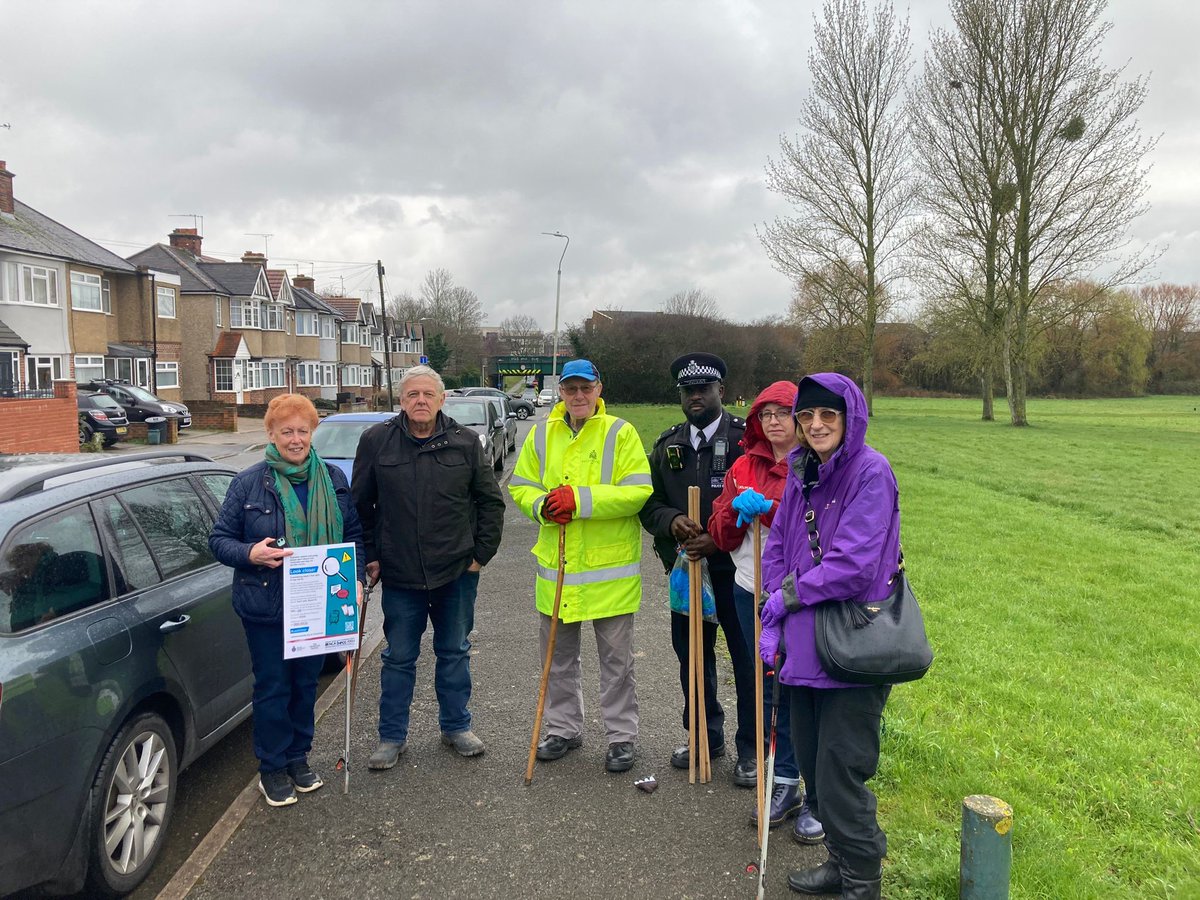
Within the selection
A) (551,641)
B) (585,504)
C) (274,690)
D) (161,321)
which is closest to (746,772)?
(551,641)

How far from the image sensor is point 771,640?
3.10m

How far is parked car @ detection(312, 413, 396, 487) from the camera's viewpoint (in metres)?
10.1

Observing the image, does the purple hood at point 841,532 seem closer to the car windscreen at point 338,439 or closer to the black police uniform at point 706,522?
the black police uniform at point 706,522

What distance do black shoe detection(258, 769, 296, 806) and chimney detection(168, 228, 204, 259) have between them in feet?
168

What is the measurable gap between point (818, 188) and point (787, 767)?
38935 mm

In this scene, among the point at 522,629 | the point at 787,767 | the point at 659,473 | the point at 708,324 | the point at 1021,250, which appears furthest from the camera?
the point at 708,324

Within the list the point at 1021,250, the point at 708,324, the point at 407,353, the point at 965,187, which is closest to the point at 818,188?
the point at 965,187

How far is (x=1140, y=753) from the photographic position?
421cm

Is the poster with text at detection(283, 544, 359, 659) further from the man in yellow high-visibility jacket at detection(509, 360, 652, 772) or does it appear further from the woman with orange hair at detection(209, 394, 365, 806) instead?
the man in yellow high-visibility jacket at detection(509, 360, 652, 772)

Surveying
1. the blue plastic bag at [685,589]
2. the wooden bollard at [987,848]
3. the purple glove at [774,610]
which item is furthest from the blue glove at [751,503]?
the wooden bollard at [987,848]

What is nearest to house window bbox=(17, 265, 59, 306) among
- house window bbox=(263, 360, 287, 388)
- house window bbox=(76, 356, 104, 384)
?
house window bbox=(76, 356, 104, 384)

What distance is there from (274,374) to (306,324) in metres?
6.73

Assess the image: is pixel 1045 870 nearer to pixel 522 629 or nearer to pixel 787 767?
pixel 787 767

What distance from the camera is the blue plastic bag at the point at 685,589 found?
13.1 ft
